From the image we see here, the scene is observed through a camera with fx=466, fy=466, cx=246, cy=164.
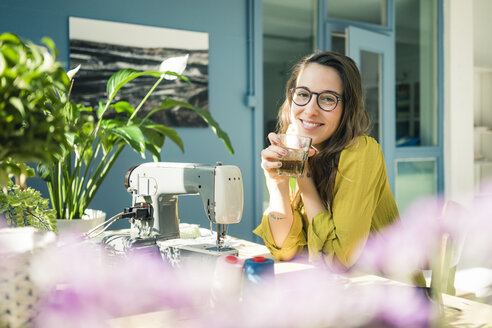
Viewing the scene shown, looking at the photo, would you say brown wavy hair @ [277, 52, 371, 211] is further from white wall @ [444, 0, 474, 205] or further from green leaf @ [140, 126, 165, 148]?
white wall @ [444, 0, 474, 205]

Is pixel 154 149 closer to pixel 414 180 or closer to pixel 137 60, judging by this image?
pixel 137 60

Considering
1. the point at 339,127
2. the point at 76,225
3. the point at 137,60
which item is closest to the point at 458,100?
the point at 137,60

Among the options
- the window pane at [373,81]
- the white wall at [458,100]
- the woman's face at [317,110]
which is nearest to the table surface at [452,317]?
the woman's face at [317,110]

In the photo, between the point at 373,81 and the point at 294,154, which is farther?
the point at 373,81

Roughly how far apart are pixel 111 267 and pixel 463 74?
14.6 ft

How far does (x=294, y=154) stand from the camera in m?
1.25

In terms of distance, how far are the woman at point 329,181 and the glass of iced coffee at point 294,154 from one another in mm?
32

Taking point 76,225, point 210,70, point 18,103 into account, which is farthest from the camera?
point 210,70

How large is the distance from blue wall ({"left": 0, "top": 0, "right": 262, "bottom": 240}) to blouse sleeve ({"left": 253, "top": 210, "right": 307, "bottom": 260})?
159 centimetres

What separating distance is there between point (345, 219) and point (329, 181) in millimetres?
152

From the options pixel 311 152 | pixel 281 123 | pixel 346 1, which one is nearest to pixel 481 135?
pixel 346 1

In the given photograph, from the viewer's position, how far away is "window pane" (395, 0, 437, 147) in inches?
181

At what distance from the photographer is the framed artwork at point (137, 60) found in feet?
8.83

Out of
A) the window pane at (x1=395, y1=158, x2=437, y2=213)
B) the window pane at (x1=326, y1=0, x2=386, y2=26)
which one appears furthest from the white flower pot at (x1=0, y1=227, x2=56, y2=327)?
the window pane at (x1=395, y1=158, x2=437, y2=213)
